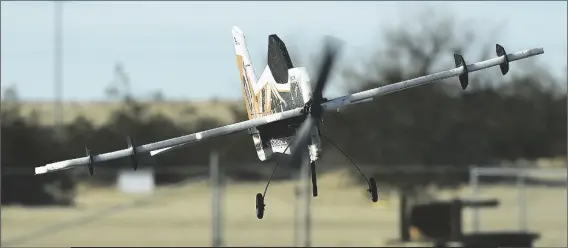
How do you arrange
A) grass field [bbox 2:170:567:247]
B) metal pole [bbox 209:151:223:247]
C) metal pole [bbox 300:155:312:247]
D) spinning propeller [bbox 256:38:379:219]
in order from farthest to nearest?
grass field [bbox 2:170:567:247], metal pole [bbox 209:151:223:247], metal pole [bbox 300:155:312:247], spinning propeller [bbox 256:38:379:219]

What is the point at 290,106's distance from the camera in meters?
15.5

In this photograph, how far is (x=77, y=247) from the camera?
1629 inches

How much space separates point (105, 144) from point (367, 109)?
10.9 m

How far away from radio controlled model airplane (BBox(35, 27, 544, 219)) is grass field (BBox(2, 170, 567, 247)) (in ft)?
81.7

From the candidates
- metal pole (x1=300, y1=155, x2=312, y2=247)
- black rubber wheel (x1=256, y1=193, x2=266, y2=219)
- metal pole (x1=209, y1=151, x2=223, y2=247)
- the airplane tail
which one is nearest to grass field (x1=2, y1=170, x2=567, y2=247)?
metal pole (x1=300, y1=155, x2=312, y2=247)

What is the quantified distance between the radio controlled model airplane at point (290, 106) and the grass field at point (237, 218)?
24.9 metres

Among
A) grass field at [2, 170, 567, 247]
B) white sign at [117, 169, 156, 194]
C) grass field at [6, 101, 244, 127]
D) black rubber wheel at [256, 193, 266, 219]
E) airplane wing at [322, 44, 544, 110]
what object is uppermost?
grass field at [6, 101, 244, 127]

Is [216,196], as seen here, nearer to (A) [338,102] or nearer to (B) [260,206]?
(B) [260,206]

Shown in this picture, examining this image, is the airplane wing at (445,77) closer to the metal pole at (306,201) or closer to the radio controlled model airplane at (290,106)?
the radio controlled model airplane at (290,106)

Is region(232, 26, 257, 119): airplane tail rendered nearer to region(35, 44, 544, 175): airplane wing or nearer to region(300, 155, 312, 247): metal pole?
region(35, 44, 544, 175): airplane wing

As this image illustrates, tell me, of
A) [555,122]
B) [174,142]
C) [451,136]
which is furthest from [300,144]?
[451,136]

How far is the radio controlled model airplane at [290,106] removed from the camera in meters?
15.2

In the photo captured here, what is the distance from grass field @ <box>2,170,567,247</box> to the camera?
1783 inches

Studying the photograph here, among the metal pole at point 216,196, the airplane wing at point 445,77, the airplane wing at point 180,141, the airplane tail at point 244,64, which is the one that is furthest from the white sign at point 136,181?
the airplane wing at point 445,77
